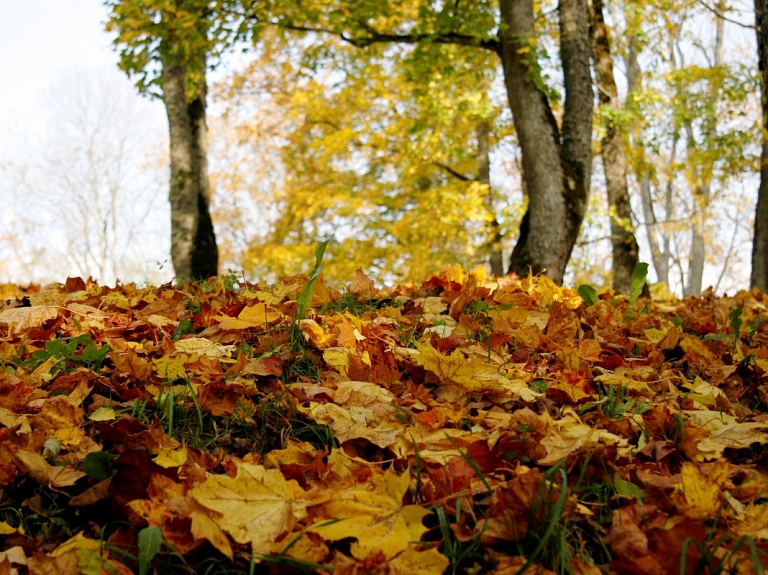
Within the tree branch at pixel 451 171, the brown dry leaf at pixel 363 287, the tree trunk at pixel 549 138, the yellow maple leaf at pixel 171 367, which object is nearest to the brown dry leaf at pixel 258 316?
the yellow maple leaf at pixel 171 367

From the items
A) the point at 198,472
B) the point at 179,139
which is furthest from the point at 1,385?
the point at 179,139

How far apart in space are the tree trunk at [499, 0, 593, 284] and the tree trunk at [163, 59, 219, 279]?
13.6 ft

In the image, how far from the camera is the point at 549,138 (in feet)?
20.8

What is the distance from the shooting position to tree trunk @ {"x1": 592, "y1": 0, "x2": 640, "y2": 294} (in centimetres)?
999

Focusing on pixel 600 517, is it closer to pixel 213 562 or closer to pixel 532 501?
pixel 532 501

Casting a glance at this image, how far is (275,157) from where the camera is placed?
21203 millimetres

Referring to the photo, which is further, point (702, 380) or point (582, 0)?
point (582, 0)

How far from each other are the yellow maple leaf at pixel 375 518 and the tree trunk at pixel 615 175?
9.16 metres

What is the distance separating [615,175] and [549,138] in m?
4.60

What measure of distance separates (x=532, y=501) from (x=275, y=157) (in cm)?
2080

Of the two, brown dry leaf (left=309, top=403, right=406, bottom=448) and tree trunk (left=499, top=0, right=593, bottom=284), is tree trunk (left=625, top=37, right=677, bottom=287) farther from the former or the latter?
brown dry leaf (left=309, top=403, right=406, bottom=448)

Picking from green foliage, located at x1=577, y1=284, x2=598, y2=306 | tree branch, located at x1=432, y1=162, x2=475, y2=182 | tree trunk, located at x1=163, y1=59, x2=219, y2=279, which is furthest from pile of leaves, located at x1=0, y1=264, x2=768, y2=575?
tree branch, located at x1=432, y1=162, x2=475, y2=182

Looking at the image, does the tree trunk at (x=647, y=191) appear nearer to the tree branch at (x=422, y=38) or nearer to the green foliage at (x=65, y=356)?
the tree branch at (x=422, y=38)

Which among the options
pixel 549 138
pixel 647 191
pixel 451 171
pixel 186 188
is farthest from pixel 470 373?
pixel 647 191
